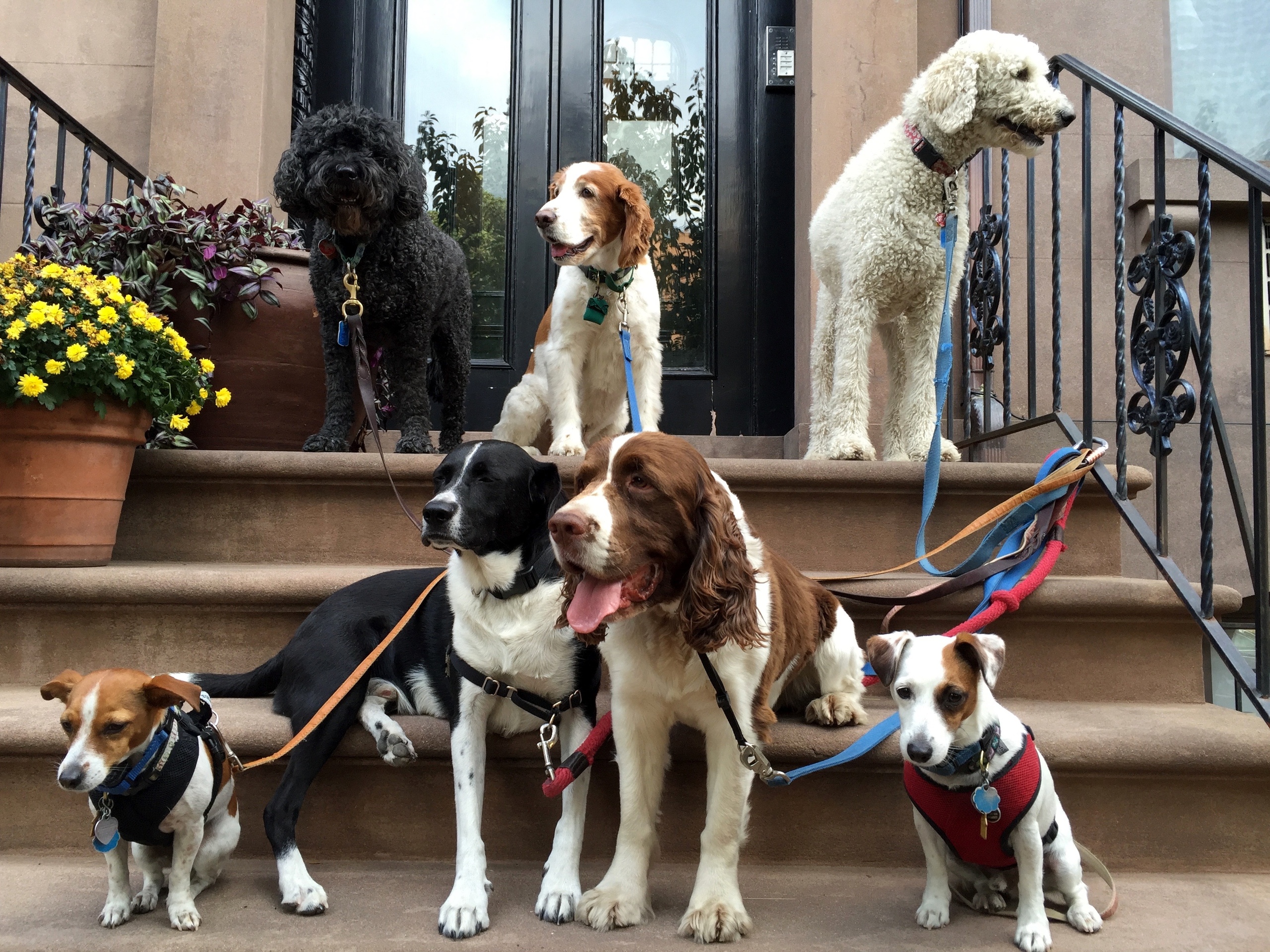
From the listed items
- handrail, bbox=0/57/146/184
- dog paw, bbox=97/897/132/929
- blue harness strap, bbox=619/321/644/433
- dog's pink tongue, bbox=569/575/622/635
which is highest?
handrail, bbox=0/57/146/184

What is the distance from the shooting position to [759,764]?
1.71 m

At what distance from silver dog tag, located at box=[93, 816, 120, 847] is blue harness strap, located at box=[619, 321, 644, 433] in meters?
2.01

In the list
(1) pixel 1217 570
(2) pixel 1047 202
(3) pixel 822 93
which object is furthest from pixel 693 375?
(1) pixel 1217 570

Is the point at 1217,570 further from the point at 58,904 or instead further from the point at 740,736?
the point at 58,904

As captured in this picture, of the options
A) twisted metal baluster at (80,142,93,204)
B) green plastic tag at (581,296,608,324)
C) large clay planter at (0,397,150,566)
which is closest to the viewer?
large clay planter at (0,397,150,566)

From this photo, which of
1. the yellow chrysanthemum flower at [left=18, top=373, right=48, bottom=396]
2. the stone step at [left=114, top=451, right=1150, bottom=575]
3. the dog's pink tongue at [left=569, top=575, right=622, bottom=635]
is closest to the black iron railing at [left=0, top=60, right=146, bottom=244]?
the yellow chrysanthemum flower at [left=18, top=373, right=48, bottom=396]

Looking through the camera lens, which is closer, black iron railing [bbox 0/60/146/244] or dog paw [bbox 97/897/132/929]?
dog paw [bbox 97/897/132/929]

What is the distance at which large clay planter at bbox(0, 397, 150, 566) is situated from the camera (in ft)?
8.13

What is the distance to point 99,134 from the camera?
14.0 feet

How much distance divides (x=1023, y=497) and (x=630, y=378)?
139cm

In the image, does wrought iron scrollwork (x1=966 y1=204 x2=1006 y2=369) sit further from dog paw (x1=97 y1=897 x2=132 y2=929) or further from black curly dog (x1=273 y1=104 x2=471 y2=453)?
dog paw (x1=97 y1=897 x2=132 y2=929)

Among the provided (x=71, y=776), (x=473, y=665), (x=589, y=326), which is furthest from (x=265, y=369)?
(x=71, y=776)

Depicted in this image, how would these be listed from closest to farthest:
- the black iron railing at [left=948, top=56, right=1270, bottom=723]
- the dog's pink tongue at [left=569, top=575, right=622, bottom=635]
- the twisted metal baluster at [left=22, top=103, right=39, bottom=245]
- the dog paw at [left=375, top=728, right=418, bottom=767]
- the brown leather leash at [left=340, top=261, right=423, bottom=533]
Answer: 1. the dog's pink tongue at [left=569, top=575, right=622, bottom=635]
2. the dog paw at [left=375, top=728, right=418, bottom=767]
3. the black iron railing at [left=948, top=56, right=1270, bottom=723]
4. the brown leather leash at [left=340, top=261, right=423, bottom=533]
5. the twisted metal baluster at [left=22, top=103, right=39, bottom=245]

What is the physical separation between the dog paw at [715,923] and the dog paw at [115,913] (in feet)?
3.28
